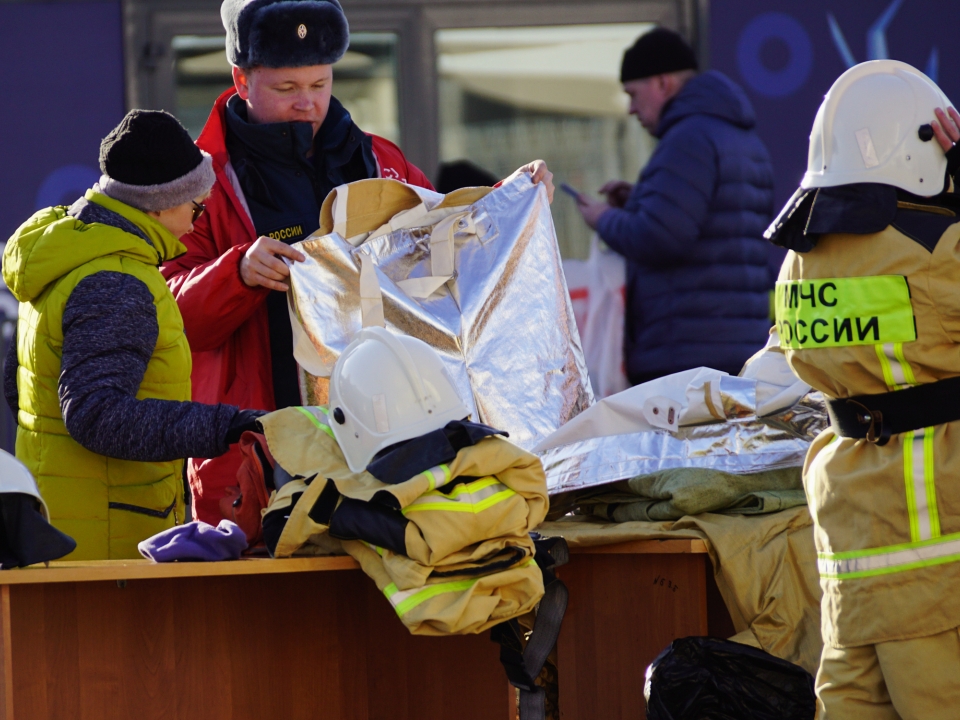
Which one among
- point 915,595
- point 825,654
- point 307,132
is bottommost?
point 825,654

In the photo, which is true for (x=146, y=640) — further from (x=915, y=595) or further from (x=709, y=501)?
(x=915, y=595)

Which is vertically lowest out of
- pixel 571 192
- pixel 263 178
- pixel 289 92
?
pixel 571 192

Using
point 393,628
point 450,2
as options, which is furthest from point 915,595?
point 450,2

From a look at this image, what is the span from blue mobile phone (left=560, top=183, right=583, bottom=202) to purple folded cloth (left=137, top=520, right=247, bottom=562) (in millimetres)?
2858

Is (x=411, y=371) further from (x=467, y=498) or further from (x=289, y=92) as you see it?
(x=289, y=92)

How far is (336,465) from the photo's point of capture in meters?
2.66

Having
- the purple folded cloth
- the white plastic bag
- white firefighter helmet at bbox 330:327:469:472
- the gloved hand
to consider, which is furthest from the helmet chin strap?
the white plastic bag

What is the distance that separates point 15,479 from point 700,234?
276 cm

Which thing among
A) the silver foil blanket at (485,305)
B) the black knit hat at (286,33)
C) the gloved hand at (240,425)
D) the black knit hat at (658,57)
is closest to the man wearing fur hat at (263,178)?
the black knit hat at (286,33)

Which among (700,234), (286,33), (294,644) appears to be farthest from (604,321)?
(294,644)

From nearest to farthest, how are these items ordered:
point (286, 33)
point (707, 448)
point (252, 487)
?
point (252, 487) < point (707, 448) < point (286, 33)

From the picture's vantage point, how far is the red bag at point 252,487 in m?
2.78

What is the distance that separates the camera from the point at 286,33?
329 cm

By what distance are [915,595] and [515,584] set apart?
0.71 metres
